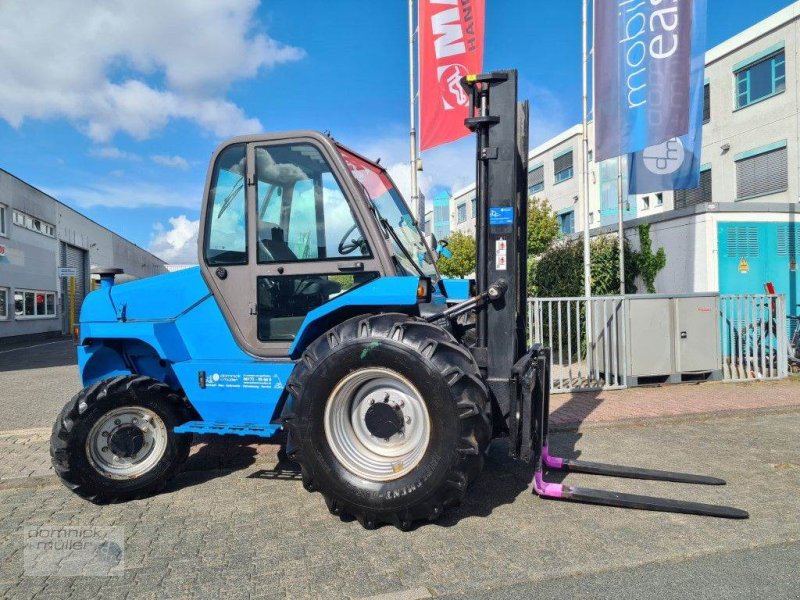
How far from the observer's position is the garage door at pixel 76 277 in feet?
104

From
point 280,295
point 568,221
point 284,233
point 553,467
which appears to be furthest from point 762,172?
point 280,295

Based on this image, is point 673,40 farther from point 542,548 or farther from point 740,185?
point 740,185

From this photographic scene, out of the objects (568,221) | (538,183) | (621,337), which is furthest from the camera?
(538,183)

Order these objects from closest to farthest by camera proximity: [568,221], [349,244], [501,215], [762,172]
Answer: [501,215] < [349,244] < [762,172] < [568,221]

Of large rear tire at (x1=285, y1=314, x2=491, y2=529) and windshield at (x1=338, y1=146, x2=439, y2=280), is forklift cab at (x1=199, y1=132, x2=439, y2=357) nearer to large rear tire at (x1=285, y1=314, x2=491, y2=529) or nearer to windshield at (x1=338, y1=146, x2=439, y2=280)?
windshield at (x1=338, y1=146, x2=439, y2=280)

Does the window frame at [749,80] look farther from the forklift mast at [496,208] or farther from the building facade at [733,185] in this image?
the forklift mast at [496,208]

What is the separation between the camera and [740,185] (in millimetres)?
23438

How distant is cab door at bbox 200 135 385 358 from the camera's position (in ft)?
14.8

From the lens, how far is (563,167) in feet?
125

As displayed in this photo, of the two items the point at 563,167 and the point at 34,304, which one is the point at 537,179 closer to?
the point at 563,167

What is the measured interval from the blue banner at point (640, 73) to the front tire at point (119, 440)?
8.96 meters

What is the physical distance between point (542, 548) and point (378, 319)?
1716mm

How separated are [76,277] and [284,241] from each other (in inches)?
1329

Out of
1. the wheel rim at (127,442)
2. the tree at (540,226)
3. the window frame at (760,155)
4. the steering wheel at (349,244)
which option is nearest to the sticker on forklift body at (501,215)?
the steering wheel at (349,244)
